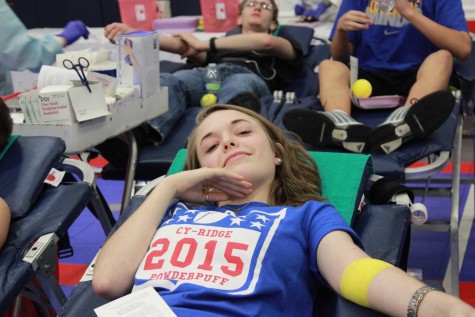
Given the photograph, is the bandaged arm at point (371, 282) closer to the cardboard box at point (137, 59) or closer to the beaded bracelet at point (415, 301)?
the beaded bracelet at point (415, 301)

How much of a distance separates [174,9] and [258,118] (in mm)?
4463

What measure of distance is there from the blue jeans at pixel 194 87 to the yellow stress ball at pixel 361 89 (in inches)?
18.8

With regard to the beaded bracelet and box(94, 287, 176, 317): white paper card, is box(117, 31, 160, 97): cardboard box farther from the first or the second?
the beaded bracelet

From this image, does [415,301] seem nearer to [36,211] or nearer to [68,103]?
[36,211]

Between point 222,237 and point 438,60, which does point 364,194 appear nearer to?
point 222,237

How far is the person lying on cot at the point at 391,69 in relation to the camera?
7.91 ft

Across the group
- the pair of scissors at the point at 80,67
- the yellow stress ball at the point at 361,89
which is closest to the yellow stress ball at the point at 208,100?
the yellow stress ball at the point at 361,89

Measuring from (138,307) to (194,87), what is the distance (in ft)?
6.56

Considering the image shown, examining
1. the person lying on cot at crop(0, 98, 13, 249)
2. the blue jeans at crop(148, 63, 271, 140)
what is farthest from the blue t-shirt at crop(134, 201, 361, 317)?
the blue jeans at crop(148, 63, 271, 140)

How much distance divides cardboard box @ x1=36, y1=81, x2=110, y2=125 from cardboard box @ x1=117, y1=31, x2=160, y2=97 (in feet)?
0.95

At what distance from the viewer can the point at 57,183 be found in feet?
6.79

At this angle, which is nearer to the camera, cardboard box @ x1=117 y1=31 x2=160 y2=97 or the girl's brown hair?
the girl's brown hair

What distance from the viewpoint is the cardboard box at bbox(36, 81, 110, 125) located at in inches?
84.4

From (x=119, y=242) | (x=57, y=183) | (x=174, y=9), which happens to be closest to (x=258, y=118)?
(x=119, y=242)
